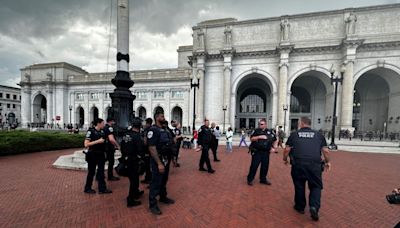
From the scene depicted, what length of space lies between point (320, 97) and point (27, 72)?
73.3 meters

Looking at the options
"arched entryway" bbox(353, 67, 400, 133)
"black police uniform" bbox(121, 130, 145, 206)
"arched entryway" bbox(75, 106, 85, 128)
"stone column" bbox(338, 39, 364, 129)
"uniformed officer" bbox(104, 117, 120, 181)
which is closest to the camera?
"black police uniform" bbox(121, 130, 145, 206)

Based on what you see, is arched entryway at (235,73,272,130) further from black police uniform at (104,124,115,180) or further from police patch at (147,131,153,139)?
police patch at (147,131,153,139)

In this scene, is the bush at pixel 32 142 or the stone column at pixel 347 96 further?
the stone column at pixel 347 96

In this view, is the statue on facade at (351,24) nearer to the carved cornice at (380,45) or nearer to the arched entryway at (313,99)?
the carved cornice at (380,45)

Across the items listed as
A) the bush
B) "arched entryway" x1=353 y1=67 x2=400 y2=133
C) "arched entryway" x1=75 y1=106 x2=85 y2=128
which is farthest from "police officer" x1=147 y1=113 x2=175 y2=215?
"arched entryway" x1=75 y1=106 x2=85 y2=128

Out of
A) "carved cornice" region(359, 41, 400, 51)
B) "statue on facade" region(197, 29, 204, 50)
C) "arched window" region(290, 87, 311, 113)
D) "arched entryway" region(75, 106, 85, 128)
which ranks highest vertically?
"statue on facade" region(197, 29, 204, 50)

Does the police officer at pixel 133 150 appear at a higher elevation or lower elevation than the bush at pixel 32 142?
higher

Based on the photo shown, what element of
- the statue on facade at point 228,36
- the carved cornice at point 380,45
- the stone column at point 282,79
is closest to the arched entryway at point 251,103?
the stone column at point 282,79

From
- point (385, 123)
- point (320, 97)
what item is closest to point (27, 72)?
point (320, 97)

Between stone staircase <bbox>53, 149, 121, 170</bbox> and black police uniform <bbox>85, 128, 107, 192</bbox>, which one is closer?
black police uniform <bbox>85, 128, 107, 192</bbox>

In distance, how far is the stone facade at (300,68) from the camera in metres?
25.8

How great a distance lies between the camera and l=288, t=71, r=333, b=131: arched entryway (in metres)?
30.2

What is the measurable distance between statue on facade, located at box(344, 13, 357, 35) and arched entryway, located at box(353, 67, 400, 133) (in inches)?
276

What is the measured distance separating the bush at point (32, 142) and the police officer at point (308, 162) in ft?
42.3
